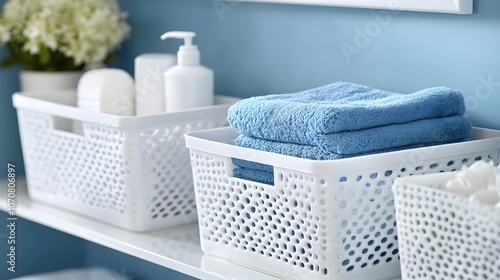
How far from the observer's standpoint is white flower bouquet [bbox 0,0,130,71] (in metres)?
1.63

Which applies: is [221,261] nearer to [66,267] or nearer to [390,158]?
[390,158]

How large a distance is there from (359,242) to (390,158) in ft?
0.37

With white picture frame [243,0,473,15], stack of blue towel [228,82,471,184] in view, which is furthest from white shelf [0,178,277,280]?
white picture frame [243,0,473,15]

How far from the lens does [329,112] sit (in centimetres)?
102

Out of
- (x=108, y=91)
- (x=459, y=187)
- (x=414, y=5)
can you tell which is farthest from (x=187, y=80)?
(x=459, y=187)

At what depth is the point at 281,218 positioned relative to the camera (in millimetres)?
1077

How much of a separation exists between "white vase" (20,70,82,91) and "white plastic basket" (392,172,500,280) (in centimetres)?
92

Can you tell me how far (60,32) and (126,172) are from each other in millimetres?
418

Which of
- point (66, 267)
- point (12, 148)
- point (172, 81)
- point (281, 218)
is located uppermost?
point (172, 81)

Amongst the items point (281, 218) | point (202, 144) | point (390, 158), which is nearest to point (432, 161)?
point (390, 158)

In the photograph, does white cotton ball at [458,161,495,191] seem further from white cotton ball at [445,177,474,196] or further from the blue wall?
the blue wall

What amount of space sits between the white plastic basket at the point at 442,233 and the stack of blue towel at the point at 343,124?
0.12 meters

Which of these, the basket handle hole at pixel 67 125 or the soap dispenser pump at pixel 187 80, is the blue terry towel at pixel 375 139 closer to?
the soap dispenser pump at pixel 187 80

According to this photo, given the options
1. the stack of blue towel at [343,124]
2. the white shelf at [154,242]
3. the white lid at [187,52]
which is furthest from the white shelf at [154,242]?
the white lid at [187,52]
